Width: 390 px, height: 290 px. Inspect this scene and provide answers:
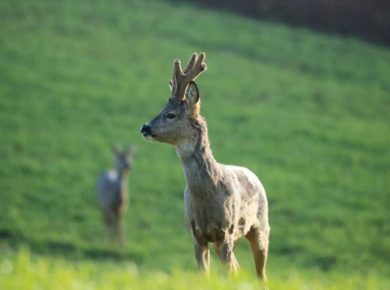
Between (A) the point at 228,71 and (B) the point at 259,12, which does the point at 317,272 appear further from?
(B) the point at 259,12

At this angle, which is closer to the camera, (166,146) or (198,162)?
(198,162)

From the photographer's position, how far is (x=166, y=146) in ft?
101

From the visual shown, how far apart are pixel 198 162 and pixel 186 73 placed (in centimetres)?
90

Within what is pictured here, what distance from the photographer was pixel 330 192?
91.7 feet

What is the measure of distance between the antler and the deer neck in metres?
0.35

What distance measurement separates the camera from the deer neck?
920 cm

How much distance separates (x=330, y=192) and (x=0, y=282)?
70.8ft

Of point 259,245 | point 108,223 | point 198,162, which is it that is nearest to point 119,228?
point 108,223

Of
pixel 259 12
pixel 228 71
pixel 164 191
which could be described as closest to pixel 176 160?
pixel 164 191

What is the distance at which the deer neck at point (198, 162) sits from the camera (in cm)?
920

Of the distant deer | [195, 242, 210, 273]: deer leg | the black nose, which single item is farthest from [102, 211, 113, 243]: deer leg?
[195, 242, 210, 273]: deer leg

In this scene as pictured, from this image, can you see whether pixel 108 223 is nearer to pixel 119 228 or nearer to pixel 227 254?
pixel 119 228

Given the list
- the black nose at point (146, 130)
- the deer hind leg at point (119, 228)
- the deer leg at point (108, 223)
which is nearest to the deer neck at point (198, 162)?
the black nose at point (146, 130)

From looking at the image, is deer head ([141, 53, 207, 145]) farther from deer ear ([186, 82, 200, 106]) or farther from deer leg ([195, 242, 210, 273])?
deer leg ([195, 242, 210, 273])
